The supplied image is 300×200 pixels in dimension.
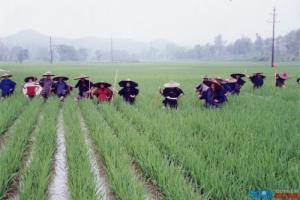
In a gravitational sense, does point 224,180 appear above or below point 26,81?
below

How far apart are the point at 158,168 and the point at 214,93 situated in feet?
13.9

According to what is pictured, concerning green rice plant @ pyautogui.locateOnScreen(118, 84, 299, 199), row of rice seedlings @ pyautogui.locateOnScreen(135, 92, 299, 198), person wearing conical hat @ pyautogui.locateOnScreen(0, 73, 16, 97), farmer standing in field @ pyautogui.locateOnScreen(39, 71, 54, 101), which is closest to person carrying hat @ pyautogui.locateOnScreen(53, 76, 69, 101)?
farmer standing in field @ pyautogui.locateOnScreen(39, 71, 54, 101)

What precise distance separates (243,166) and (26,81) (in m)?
7.29

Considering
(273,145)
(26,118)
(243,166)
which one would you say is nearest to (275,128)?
(273,145)

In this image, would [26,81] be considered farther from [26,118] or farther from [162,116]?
[162,116]

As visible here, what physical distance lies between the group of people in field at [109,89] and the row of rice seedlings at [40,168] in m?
2.86

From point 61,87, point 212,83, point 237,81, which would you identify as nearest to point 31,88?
point 61,87

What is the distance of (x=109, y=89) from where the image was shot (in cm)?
831

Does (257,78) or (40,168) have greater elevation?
(257,78)

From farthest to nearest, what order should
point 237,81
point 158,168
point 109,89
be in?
point 237,81
point 109,89
point 158,168

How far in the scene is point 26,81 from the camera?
9070 mm

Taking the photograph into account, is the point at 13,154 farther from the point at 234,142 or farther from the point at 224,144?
the point at 234,142

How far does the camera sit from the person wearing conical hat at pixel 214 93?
283 inches

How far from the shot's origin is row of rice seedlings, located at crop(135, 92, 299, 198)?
2.96 metres
